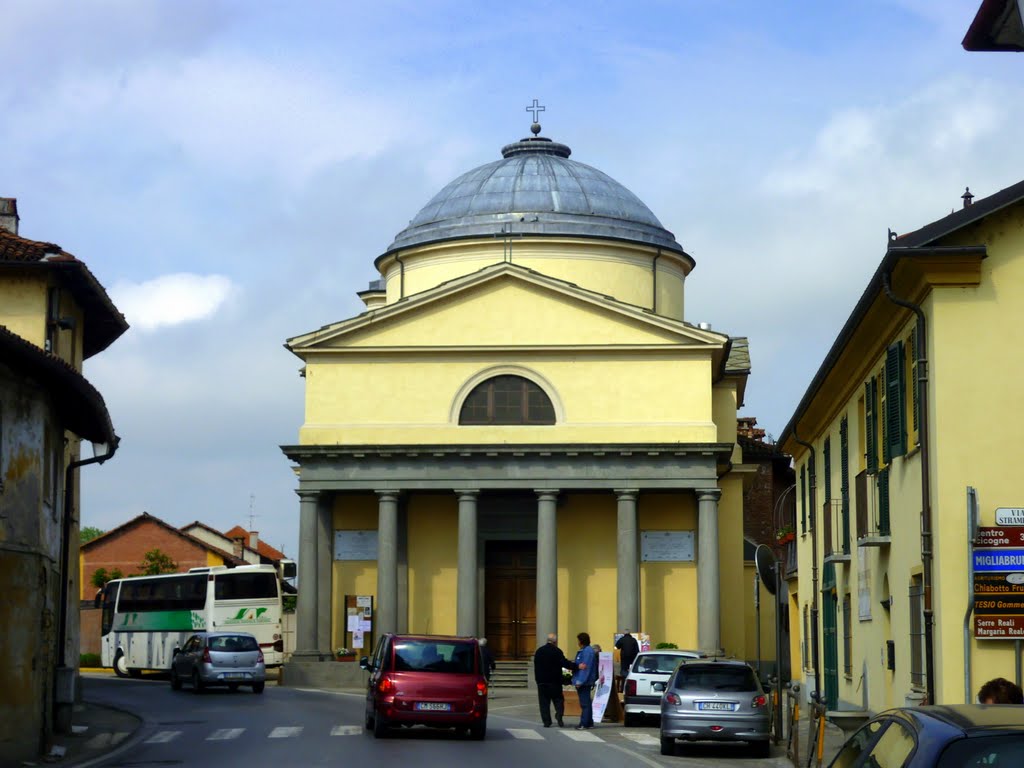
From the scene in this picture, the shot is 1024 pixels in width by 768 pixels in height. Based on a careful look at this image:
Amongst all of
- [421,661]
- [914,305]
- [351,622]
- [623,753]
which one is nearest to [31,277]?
[421,661]

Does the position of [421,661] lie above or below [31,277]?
below

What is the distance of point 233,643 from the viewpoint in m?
40.5

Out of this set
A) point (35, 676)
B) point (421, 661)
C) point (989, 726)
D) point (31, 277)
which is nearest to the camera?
point (989, 726)

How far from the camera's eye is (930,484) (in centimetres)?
1888

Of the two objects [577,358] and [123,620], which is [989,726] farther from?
[123,620]

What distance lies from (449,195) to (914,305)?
3846 centimetres

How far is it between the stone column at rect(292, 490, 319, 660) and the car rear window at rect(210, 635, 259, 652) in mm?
4732

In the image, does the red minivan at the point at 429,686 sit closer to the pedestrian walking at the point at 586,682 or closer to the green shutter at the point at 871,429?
the pedestrian walking at the point at 586,682

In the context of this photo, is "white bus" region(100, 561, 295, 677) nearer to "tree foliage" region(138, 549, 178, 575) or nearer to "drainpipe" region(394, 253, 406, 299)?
"drainpipe" region(394, 253, 406, 299)

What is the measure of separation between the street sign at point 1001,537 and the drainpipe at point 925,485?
70 centimetres

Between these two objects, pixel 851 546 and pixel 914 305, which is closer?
pixel 914 305

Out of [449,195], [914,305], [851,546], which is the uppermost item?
[449,195]

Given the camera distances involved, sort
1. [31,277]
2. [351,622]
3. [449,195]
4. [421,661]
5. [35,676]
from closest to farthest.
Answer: [35,676], [421,661], [31,277], [351,622], [449,195]

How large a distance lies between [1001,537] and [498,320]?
30.6 metres
